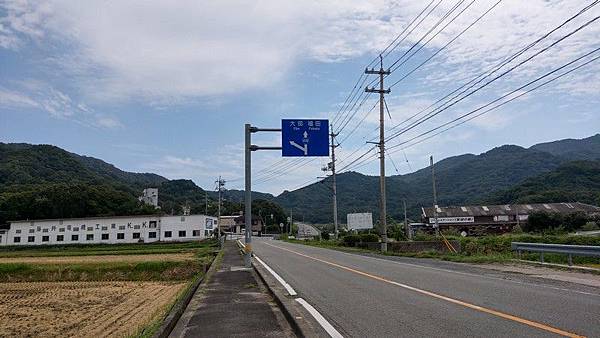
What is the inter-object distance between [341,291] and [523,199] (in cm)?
7196

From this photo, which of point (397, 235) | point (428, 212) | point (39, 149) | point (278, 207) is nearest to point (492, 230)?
point (428, 212)

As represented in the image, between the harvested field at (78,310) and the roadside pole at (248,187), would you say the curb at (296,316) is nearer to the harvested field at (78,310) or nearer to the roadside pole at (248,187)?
the harvested field at (78,310)

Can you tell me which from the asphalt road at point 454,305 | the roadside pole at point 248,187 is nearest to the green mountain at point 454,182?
the roadside pole at point 248,187

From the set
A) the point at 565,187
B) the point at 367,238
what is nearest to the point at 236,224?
the point at 565,187

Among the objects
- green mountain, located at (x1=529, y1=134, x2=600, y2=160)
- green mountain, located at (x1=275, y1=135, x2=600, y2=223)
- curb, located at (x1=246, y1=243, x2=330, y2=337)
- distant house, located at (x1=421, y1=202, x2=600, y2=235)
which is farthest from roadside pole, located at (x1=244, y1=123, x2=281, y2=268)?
green mountain, located at (x1=529, y1=134, x2=600, y2=160)

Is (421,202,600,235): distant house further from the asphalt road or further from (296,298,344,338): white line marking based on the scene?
(296,298,344,338): white line marking

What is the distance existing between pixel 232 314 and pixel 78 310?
868cm

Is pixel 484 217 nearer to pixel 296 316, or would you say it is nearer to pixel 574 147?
pixel 296 316

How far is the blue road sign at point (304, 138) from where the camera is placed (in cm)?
2095

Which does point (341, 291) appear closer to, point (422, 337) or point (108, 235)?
point (422, 337)

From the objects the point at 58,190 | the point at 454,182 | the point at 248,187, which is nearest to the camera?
the point at 248,187

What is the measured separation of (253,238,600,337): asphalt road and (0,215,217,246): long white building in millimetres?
71333

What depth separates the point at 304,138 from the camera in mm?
21141

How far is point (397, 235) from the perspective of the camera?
4672cm
